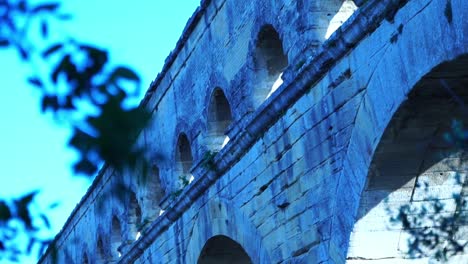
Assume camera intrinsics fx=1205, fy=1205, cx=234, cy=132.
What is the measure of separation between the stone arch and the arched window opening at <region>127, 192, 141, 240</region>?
1277 mm

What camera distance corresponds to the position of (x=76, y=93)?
324 centimetres

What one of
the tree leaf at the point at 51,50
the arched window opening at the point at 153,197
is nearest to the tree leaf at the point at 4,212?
the tree leaf at the point at 51,50

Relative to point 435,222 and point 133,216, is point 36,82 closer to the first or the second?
point 435,222

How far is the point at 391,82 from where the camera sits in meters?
7.66

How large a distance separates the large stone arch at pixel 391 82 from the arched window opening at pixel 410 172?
0.06 meters

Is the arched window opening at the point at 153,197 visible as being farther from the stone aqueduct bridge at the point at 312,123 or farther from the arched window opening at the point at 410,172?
the arched window opening at the point at 410,172

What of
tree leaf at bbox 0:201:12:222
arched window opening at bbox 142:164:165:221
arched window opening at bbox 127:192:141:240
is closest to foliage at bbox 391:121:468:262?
tree leaf at bbox 0:201:12:222

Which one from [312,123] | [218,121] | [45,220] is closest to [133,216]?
[218,121]

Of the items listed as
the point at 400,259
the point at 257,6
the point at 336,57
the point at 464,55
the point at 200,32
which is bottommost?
the point at 400,259

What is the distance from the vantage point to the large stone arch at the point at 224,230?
1051 cm

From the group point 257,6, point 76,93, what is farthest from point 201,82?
point 76,93

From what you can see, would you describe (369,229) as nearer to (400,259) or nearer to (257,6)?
(400,259)

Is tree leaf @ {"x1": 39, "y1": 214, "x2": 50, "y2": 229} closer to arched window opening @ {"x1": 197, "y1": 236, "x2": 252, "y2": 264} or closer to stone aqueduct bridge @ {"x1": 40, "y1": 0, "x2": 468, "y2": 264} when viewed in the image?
stone aqueduct bridge @ {"x1": 40, "y1": 0, "x2": 468, "y2": 264}

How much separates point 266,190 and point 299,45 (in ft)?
4.75
